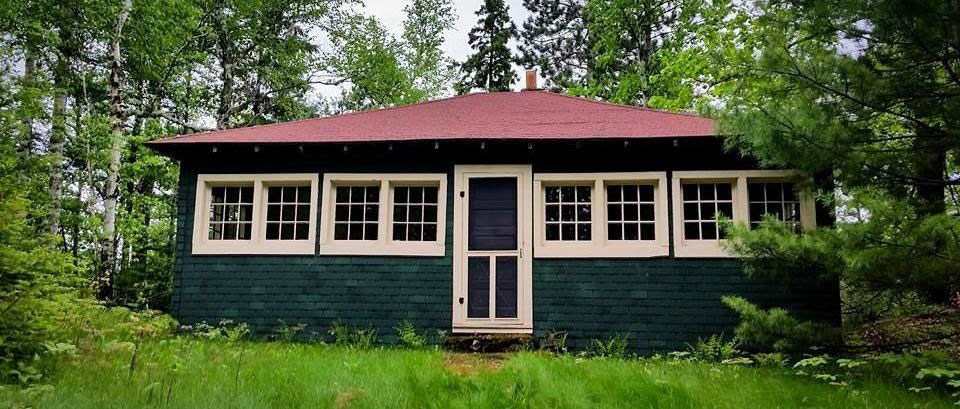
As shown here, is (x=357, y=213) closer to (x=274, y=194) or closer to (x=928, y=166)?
(x=274, y=194)

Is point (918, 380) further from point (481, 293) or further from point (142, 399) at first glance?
point (142, 399)

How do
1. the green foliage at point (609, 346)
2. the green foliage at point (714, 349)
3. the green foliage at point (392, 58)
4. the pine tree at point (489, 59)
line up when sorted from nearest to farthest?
1. the green foliage at point (714, 349)
2. the green foliage at point (609, 346)
3. the green foliage at point (392, 58)
4. the pine tree at point (489, 59)

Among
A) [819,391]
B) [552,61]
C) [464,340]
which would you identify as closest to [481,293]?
[464,340]

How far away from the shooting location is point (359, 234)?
26.2ft

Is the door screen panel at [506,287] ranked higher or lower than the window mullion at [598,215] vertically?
lower

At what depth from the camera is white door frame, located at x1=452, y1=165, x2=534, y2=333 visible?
750 cm

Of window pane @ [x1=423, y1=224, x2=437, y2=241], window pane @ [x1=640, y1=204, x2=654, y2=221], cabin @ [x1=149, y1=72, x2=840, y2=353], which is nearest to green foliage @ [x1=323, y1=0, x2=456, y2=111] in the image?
cabin @ [x1=149, y1=72, x2=840, y2=353]

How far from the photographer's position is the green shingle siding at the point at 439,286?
732 cm

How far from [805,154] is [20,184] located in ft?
22.1

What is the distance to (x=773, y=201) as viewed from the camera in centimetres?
748

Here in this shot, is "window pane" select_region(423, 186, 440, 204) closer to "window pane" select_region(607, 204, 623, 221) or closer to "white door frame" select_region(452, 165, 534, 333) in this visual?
"white door frame" select_region(452, 165, 534, 333)

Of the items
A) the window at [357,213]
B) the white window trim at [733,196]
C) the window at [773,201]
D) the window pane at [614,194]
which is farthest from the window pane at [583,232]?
the window at [357,213]

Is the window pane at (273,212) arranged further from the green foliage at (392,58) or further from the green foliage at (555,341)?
the green foliage at (392,58)

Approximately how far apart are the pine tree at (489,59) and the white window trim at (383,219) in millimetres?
14765
